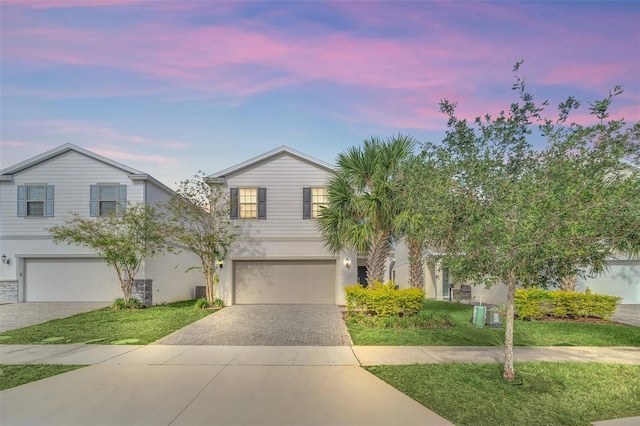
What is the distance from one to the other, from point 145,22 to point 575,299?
1714cm

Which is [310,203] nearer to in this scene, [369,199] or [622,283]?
[369,199]

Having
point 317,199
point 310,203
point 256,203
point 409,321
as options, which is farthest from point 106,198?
point 409,321

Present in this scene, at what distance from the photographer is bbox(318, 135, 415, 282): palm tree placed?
12.7 metres

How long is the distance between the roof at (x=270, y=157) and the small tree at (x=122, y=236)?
380 centimetres

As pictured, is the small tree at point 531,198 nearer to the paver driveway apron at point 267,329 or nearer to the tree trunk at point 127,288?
the paver driveway apron at point 267,329

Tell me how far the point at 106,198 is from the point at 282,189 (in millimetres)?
8555

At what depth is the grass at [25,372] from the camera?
6090 millimetres

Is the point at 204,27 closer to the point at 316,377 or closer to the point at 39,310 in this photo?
the point at 316,377

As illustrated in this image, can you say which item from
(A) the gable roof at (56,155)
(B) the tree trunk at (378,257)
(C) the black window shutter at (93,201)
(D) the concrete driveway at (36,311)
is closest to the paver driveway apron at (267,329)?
(B) the tree trunk at (378,257)

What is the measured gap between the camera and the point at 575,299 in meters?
13.0

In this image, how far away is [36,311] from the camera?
14.6 metres

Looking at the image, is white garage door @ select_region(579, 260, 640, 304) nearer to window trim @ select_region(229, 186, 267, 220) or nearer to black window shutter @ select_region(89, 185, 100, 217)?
window trim @ select_region(229, 186, 267, 220)

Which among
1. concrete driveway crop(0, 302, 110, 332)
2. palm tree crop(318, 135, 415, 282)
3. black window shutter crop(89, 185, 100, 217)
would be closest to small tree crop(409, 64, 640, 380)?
palm tree crop(318, 135, 415, 282)

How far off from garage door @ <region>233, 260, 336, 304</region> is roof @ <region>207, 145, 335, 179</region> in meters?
4.41
